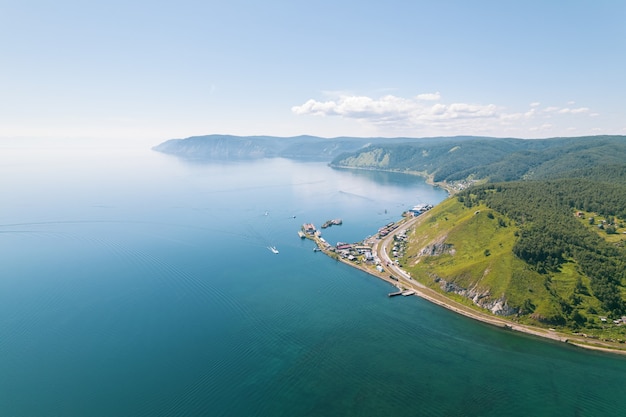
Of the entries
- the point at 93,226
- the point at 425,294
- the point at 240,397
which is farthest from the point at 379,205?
the point at 240,397

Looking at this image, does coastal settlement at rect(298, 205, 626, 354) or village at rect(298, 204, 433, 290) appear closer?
coastal settlement at rect(298, 205, 626, 354)

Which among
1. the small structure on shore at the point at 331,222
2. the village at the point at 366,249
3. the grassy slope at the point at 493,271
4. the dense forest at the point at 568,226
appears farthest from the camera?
the small structure on shore at the point at 331,222

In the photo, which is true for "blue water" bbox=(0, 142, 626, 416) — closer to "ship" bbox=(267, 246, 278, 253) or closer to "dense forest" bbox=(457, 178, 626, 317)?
"ship" bbox=(267, 246, 278, 253)

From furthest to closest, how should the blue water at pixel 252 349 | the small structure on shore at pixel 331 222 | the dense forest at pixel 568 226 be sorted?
the small structure on shore at pixel 331 222, the dense forest at pixel 568 226, the blue water at pixel 252 349

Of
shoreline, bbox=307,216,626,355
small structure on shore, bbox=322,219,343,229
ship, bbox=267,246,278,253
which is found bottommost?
shoreline, bbox=307,216,626,355

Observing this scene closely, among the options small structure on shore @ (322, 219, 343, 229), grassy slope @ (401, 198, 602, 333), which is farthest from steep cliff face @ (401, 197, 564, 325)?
small structure on shore @ (322, 219, 343, 229)

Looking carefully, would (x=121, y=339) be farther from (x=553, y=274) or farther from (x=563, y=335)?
(x=553, y=274)

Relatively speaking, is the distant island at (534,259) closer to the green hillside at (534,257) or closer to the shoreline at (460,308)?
the green hillside at (534,257)

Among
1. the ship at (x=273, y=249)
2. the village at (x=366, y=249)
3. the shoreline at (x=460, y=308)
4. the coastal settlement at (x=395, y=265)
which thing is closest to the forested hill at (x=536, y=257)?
the shoreline at (x=460, y=308)
